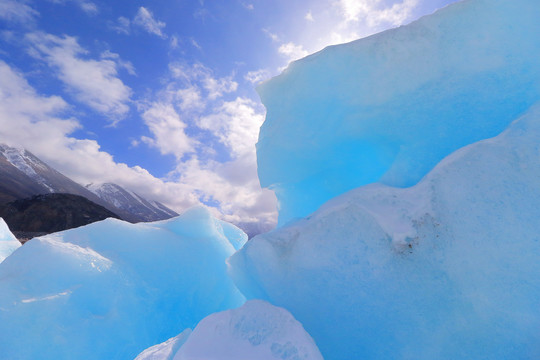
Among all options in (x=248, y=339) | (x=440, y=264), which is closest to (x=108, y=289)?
(x=248, y=339)

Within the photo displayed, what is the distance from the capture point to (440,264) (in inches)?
78.4

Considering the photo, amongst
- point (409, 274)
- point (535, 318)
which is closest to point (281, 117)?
point (409, 274)

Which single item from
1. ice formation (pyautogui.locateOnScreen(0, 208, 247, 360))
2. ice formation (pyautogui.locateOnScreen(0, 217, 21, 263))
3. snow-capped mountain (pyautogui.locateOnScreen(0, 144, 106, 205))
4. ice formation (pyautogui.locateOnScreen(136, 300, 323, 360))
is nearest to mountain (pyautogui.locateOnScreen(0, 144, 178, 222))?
snow-capped mountain (pyautogui.locateOnScreen(0, 144, 106, 205))

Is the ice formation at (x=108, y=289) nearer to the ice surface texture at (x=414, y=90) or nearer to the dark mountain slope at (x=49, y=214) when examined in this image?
the ice surface texture at (x=414, y=90)

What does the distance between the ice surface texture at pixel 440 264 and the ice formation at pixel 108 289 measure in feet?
6.48

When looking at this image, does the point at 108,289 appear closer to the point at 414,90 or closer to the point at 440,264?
the point at 440,264

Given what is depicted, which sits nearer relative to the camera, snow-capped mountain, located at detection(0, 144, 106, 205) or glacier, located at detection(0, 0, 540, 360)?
glacier, located at detection(0, 0, 540, 360)

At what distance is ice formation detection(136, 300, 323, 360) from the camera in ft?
5.46

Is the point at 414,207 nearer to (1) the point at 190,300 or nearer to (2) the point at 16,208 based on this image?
(1) the point at 190,300

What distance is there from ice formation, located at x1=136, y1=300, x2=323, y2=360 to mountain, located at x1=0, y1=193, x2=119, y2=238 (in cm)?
3727

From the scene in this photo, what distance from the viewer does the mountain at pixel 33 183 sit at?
251 feet

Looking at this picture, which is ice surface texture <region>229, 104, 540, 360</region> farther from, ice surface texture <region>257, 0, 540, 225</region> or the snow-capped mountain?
the snow-capped mountain

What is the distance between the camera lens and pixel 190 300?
12.2 feet

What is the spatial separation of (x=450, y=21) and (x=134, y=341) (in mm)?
4596
